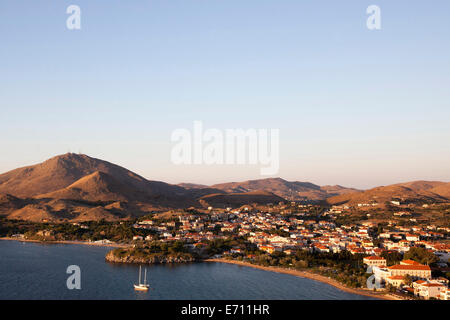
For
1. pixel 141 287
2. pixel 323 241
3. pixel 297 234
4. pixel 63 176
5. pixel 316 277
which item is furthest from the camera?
pixel 63 176

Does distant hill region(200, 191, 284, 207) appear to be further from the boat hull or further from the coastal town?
the boat hull

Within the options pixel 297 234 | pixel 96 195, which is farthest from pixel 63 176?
pixel 297 234

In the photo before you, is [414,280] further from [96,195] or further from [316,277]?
[96,195]

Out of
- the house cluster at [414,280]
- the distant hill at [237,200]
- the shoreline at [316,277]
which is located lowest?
the distant hill at [237,200]

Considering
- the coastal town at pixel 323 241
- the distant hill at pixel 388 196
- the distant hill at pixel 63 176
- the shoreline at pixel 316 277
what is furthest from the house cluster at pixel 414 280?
the distant hill at pixel 63 176

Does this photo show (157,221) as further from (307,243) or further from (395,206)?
(395,206)

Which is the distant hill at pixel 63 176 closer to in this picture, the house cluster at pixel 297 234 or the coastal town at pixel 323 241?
the house cluster at pixel 297 234
